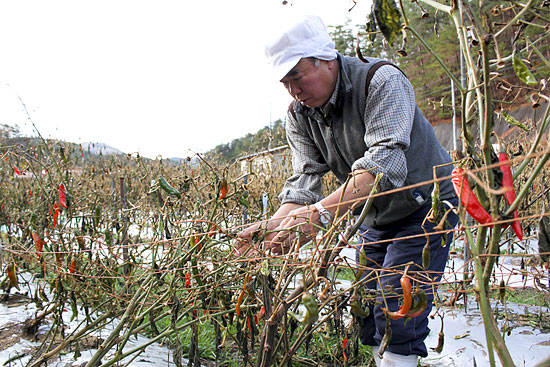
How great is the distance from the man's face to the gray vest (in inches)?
2.2

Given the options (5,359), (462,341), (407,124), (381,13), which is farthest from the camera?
→ (462,341)

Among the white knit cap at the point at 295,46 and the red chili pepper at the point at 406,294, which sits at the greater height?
the white knit cap at the point at 295,46

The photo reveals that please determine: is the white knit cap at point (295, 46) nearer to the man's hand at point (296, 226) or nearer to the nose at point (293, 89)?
the nose at point (293, 89)

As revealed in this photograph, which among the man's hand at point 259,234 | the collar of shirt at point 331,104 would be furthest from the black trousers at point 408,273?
the collar of shirt at point 331,104

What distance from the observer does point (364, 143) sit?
166 cm

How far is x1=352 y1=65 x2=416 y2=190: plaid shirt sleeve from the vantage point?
1.36 meters

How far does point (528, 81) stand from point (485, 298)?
0.35 meters

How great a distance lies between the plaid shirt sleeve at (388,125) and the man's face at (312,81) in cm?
16

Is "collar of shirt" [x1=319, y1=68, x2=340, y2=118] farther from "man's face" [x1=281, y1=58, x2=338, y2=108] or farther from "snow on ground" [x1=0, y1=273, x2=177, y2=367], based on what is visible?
"snow on ground" [x1=0, y1=273, x2=177, y2=367]

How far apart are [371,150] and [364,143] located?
0.26 meters

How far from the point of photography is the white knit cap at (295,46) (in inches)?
57.8

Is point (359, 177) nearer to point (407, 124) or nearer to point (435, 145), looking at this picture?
point (407, 124)

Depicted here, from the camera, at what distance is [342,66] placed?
5.34 feet

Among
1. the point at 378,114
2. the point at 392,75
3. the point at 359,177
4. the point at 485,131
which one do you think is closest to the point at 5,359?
the point at 359,177
